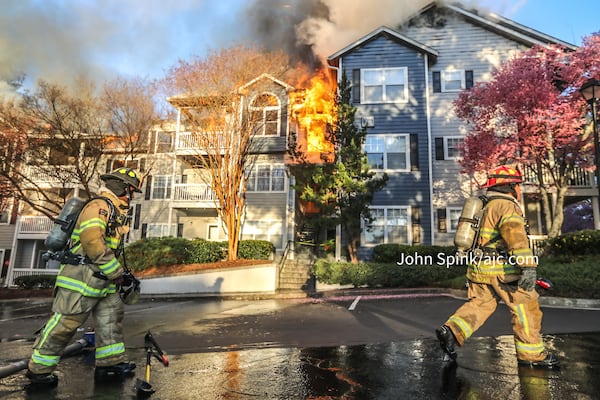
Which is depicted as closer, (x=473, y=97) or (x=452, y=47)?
(x=473, y=97)

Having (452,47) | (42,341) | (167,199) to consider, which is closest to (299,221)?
(167,199)

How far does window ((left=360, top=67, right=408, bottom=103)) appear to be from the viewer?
1795cm

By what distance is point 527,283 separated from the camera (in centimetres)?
344

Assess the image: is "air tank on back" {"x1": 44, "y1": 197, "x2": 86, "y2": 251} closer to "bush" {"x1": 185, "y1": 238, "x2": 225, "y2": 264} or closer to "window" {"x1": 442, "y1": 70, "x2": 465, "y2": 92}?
"bush" {"x1": 185, "y1": 238, "x2": 225, "y2": 264}

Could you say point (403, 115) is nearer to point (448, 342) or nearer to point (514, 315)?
point (514, 315)

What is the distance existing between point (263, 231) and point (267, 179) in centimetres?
272

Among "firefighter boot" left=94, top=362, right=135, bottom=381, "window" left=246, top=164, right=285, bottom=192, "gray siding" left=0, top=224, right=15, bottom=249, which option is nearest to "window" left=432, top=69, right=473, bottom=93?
"window" left=246, top=164, right=285, bottom=192

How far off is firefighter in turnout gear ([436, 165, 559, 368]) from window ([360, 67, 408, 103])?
1484cm

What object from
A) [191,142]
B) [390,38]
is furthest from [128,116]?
[390,38]

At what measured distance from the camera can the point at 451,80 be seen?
18031 mm

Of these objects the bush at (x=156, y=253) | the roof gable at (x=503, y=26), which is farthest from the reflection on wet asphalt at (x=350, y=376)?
the roof gable at (x=503, y=26)

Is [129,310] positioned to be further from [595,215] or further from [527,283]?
[595,215]

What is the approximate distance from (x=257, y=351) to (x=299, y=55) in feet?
65.8

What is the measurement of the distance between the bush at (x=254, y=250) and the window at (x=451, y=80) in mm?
10771
